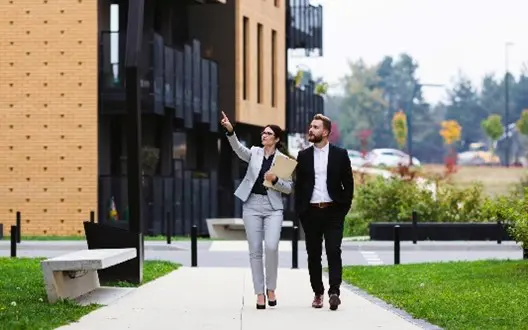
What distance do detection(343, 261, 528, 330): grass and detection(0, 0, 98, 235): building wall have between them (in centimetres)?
1628

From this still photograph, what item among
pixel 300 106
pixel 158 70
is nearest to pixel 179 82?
pixel 158 70

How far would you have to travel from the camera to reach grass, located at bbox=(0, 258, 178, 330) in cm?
1466

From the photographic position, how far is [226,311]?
1655 centimetres

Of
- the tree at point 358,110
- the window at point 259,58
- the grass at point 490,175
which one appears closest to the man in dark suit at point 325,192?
the window at point 259,58

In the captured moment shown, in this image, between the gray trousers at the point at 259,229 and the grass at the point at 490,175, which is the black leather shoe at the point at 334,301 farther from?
the grass at the point at 490,175

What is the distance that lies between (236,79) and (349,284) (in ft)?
92.4

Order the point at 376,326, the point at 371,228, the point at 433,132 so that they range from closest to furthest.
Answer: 1. the point at 376,326
2. the point at 371,228
3. the point at 433,132

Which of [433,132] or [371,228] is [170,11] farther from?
[433,132]

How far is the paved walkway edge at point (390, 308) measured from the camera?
14856 mm

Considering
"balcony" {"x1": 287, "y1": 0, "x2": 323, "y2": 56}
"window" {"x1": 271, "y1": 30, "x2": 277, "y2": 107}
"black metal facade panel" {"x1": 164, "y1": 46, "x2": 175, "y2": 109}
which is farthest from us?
"balcony" {"x1": 287, "y1": 0, "x2": 323, "y2": 56}

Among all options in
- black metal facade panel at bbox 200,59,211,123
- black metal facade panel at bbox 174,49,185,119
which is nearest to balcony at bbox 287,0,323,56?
black metal facade panel at bbox 200,59,211,123

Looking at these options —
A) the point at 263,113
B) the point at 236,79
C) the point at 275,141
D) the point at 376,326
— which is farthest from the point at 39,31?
the point at 376,326

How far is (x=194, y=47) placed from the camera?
152 feet

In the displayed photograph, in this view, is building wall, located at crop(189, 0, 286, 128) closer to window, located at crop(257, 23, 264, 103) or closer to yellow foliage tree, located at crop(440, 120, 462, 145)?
window, located at crop(257, 23, 264, 103)
